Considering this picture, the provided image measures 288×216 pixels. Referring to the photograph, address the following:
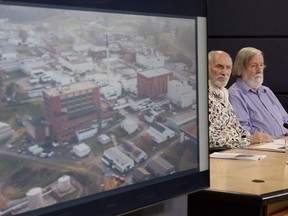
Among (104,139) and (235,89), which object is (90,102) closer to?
(104,139)

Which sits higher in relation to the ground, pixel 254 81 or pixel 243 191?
pixel 243 191

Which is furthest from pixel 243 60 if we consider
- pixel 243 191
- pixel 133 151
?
pixel 133 151

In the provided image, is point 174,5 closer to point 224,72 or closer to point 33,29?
point 33,29

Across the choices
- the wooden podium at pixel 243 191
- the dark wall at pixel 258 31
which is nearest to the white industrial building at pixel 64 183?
the wooden podium at pixel 243 191

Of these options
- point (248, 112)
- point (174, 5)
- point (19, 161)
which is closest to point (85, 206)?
point (19, 161)

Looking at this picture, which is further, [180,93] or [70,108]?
[180,93]

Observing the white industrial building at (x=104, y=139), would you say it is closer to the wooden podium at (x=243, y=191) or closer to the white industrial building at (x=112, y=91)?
the white industrial building at (x=112, y=91)

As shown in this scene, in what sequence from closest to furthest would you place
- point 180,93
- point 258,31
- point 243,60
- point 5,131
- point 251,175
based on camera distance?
point 5,131 < point 180,93 < point 251,175 < point 243,60 < point 258,31

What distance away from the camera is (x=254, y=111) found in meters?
4.10

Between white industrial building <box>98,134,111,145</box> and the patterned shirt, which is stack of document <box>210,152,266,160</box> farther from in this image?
white industrial building <box>98,134,111,145</box>

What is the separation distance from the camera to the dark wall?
4.88m

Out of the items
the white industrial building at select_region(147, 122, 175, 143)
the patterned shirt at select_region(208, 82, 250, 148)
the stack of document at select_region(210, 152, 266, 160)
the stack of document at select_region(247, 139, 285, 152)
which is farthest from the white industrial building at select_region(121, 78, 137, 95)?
the patterned shirt at select_region(208, 82, 250, 148)

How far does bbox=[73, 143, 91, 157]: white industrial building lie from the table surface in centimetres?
84

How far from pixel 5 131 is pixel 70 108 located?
15cm
